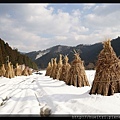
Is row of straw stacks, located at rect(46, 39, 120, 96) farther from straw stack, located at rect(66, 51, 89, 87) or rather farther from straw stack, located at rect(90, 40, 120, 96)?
straw stack, located at rect(66, 51, 89, 87)

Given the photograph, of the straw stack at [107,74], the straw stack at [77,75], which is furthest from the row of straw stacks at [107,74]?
the straw stack at [77,75]

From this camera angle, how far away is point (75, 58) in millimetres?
17875

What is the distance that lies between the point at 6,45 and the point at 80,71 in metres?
59.7

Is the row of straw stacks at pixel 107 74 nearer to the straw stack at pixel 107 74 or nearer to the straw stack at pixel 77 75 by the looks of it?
the straw stack at pixel 107 74

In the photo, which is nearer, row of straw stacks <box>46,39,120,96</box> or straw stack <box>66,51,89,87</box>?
row of straw stacks <box>46,39,120,96</box>

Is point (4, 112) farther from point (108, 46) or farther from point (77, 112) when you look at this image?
point (108, 46)

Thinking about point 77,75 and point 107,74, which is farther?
point 77,75

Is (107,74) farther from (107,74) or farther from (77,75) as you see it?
(77,75)

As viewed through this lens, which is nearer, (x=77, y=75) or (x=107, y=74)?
Answer: (x=107, y=74)

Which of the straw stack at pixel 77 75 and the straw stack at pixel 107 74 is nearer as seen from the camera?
the straw stack at pixel 107 74

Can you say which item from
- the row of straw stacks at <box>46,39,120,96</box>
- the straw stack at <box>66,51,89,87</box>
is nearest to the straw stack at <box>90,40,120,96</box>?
the row of straw stacks at <box>46,39,120,96</box>

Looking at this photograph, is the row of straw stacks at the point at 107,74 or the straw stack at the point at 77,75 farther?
the straw stack at the point at 77,75

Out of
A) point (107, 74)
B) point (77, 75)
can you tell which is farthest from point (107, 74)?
point (77, 75)

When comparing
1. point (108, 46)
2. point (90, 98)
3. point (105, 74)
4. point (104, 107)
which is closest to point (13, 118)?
point (104, 107)
